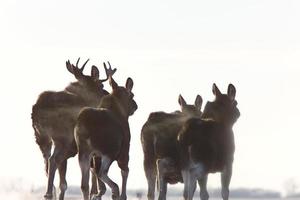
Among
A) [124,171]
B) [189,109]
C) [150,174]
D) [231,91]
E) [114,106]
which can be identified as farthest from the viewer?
[189,109]

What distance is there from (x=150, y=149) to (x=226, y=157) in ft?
7.86

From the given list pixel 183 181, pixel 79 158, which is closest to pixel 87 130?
pixel 79 158

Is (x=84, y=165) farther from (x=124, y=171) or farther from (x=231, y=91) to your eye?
(x=231, y=91)

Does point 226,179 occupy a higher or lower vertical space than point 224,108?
lower

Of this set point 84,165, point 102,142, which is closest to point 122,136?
point 102,142

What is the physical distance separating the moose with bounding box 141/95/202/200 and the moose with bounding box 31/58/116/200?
1.62 m

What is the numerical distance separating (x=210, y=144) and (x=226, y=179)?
1166mm

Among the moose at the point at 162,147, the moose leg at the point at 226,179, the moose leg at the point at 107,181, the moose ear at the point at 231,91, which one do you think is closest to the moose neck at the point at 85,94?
the moose at the point at 162,147

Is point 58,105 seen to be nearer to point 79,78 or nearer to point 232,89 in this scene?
point 79,78

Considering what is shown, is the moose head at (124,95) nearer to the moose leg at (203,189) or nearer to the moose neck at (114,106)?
the moose neck at (114,106)

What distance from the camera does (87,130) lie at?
116 feet

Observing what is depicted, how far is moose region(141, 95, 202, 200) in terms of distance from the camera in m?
36.7

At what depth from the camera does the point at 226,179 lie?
36.1 metres

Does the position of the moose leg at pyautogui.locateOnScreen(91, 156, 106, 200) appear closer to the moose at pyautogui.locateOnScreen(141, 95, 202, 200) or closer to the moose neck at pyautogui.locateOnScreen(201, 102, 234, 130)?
the moose at pyautogui.locateOnScreen(141, 95, 202, 200)
